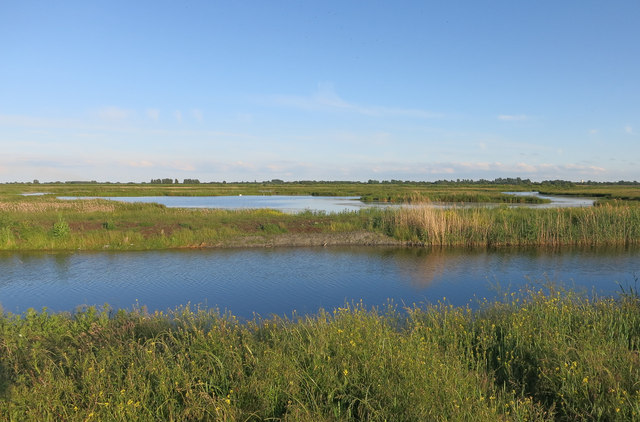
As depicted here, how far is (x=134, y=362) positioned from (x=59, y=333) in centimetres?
276

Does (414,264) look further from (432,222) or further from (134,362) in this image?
(134,362)

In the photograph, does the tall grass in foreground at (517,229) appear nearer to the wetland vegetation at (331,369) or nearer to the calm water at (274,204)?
the calm water at (274,204)

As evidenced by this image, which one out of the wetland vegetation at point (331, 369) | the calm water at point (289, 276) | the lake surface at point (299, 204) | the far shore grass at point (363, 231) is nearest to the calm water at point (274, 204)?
the lake surface at point (299, 204)

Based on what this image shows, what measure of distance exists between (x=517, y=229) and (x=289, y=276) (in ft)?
48.3

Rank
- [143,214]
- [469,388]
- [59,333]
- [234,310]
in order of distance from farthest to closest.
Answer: [143,214], [234,310], [59,333], [469,388]

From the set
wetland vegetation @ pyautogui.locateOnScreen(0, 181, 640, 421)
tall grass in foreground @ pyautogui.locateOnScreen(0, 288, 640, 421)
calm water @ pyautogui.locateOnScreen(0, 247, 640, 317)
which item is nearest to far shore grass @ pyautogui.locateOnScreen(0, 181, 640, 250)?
calm water @ pyautogui.locateOnScreen(0, 247, 640, 317)

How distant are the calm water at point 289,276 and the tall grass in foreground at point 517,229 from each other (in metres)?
1.39

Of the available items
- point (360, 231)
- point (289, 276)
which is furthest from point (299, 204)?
point (289, 276)

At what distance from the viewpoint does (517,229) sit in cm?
2400

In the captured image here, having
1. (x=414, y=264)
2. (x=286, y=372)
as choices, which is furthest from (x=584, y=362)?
(x=414, y=264)

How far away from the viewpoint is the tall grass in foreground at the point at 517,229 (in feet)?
77.7

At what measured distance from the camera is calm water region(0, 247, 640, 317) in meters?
13.2

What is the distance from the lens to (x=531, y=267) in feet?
60.4

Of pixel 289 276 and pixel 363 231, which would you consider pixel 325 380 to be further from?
pixel 363 231
